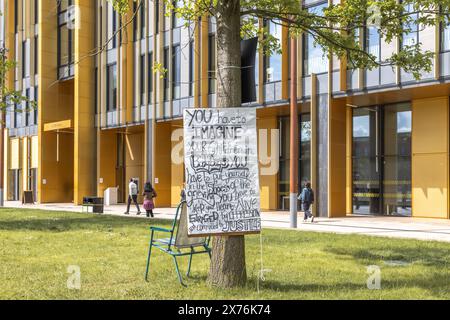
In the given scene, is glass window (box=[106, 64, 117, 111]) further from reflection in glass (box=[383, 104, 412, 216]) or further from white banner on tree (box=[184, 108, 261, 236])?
white banner on tree (box=[184, 108, 261, 236])

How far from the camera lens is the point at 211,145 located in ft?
22.5

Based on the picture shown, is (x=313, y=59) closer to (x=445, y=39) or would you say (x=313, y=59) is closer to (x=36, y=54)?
(x=445, y=39)

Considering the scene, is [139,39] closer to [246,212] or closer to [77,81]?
[77,81]

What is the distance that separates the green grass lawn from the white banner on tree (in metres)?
0.88

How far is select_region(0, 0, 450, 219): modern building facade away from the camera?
861 inches

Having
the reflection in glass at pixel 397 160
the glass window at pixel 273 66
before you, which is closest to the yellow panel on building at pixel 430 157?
the reflection in glass at pixel 397 160

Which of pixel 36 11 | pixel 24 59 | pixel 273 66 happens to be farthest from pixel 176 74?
pixel 24 59

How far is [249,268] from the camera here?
27.8 feet

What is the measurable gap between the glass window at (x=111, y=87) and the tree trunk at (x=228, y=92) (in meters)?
27.5

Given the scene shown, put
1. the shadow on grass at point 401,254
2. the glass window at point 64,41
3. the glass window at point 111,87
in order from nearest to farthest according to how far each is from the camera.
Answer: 1. the shadow on grass at point 401,254
2. the glass window at point 111,87
3. the glass window at point 64,41

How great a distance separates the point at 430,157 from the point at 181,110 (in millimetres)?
13078

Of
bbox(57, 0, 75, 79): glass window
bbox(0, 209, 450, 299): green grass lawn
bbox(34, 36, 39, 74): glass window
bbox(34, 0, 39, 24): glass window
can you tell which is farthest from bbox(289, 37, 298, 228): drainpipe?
bbox(34, 0, 39, 24): glass window

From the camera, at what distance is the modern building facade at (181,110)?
71.7 feet

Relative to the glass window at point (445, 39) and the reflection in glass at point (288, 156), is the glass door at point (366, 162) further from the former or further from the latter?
the glass window at point (445, 39)
